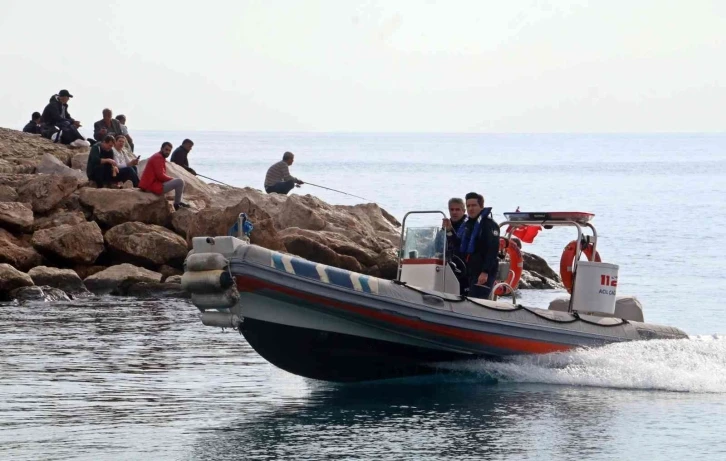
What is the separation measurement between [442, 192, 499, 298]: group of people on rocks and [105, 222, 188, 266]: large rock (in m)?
7.47

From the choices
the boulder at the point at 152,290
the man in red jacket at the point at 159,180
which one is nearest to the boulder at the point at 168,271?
the boulder at the point at 152,290

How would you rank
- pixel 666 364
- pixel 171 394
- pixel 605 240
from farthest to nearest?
1. pixel 605 240
2. pixel 666 364
3. pixel 171 394

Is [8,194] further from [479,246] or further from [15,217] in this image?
[479,246]

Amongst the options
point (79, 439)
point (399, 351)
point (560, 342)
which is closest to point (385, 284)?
point (399, 351)

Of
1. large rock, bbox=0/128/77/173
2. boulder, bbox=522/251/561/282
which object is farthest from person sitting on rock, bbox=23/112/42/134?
boulder, bbox=522/251/561/282

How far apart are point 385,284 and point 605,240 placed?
24372 mm

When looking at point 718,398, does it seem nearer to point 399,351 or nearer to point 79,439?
point 399,351

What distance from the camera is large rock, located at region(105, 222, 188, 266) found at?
704 inches

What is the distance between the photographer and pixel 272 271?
10.1 metres

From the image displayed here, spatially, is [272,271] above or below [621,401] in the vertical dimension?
above

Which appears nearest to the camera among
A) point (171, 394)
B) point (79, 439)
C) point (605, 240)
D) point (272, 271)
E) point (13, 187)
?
point (79, 439)

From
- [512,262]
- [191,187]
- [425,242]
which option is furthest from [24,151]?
[425,242]

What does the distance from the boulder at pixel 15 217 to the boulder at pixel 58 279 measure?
931 millimetres

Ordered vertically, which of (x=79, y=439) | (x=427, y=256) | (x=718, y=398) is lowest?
(x=79, y=439)
